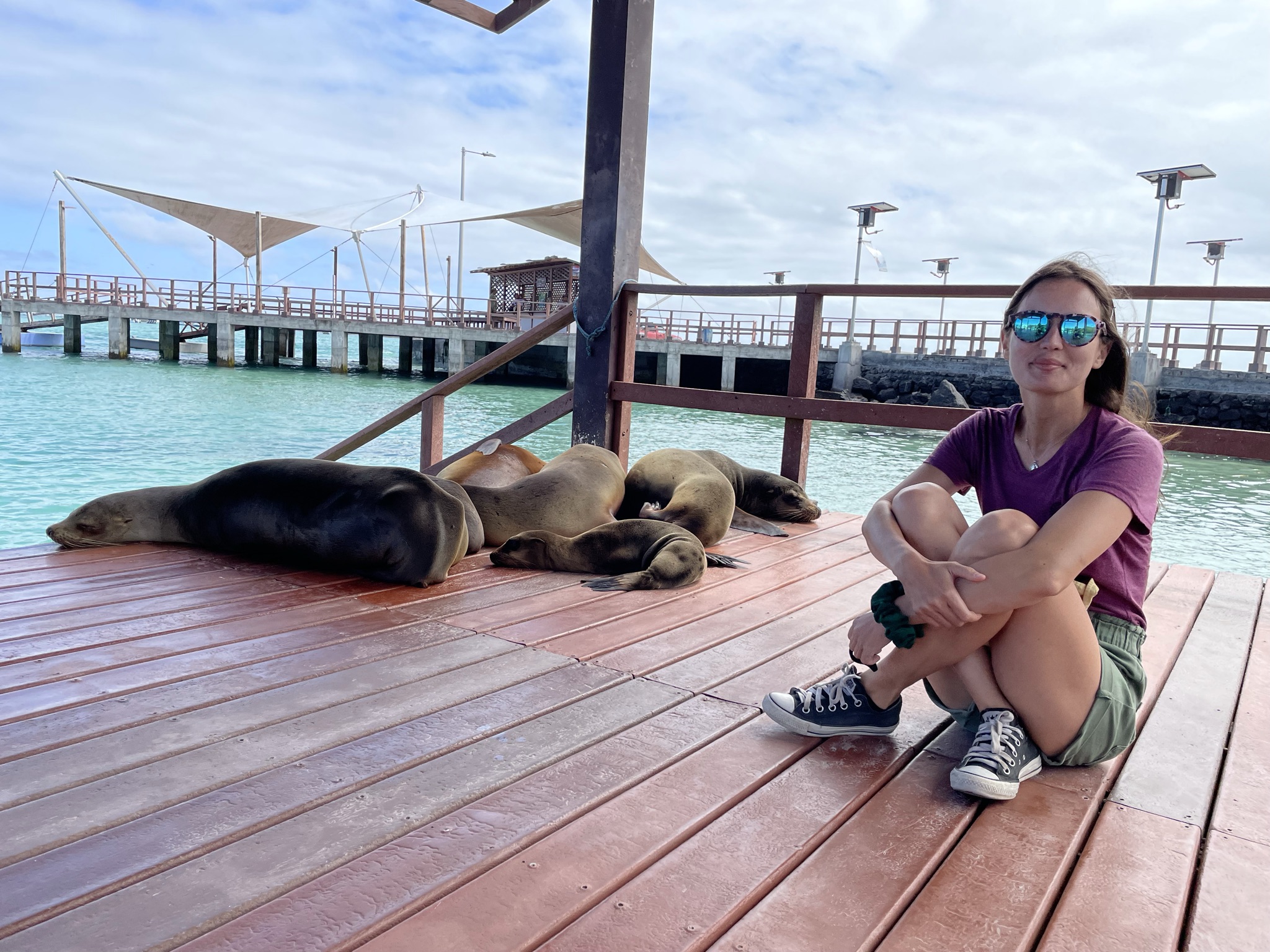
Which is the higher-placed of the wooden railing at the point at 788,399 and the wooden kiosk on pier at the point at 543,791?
the wooden railing at the point at 788,399

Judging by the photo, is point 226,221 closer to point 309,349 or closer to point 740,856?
point 309,349

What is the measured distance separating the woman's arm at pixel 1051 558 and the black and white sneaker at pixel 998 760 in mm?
250

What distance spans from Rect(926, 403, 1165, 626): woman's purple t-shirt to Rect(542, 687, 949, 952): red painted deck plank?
527 mm

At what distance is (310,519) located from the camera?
10.7 ft

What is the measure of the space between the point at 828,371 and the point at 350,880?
91.8 feet

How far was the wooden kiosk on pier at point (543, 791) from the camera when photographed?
4.18ft

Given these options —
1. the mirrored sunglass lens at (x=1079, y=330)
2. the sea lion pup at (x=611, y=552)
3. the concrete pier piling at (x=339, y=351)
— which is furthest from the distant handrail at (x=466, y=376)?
the concrete pier piling at (x=339, y=351)

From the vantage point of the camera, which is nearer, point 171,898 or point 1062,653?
point 171,898

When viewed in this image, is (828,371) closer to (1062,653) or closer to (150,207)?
(150,207)

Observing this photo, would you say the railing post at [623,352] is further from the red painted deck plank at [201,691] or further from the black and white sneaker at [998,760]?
the black and white sneaker at [998,760]

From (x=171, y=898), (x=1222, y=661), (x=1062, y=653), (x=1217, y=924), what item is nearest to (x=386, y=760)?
(x=171, y=898)

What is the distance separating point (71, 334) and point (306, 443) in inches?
1000

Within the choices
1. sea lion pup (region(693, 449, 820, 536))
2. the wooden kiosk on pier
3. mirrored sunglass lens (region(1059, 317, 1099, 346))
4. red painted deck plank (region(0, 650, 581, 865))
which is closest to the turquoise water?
sea lion pup (region(693, 449, 820, 536))

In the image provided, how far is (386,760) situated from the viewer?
173 centimetres
